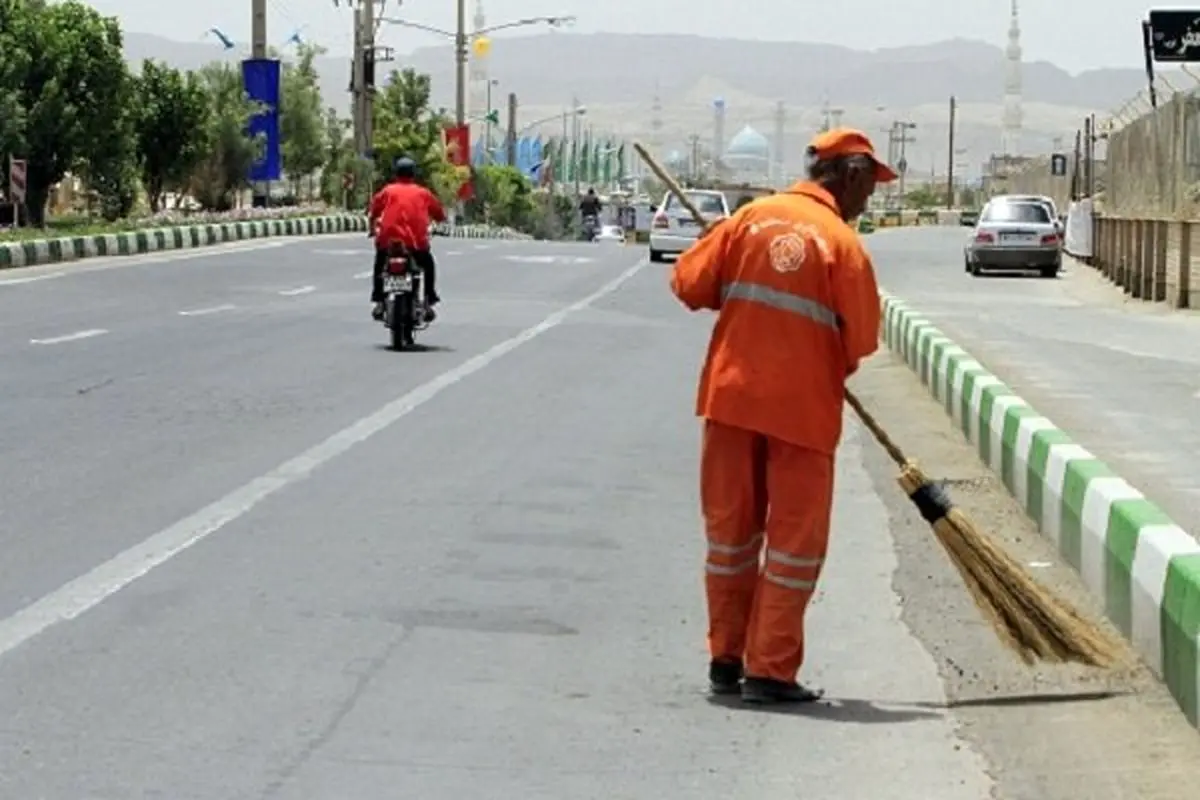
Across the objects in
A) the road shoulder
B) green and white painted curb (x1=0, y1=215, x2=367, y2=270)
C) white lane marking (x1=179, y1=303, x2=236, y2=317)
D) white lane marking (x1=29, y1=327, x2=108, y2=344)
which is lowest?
green and white painted curb (x1=0, y1=215, x2=367, y2=270)

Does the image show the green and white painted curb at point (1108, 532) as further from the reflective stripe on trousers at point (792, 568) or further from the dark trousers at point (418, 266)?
the dark trousers at point (418, 266)

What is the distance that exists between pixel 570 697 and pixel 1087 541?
3089 millimetres

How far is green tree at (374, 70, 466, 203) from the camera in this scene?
3558 inches

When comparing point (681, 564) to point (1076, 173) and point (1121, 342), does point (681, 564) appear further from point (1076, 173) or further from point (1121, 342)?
point (1076, 173)

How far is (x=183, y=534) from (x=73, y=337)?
1203 cm

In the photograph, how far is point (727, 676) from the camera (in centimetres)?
798

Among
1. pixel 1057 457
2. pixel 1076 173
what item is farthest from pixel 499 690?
pixel 1076 173

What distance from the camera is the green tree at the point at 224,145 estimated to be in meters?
65.2

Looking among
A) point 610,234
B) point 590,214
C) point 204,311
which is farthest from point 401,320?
point 610,234

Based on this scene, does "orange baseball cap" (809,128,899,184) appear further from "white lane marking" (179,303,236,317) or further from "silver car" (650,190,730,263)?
"silver car" (650,190,730,263)

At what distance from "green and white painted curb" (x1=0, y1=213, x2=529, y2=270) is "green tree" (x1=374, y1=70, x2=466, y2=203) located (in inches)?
867

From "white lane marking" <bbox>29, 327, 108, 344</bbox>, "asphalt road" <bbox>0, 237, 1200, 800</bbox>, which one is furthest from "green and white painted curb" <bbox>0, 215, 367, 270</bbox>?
"asphalt road" <bbox>0, 237, 1200, 800</bbox>

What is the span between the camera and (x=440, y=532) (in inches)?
440

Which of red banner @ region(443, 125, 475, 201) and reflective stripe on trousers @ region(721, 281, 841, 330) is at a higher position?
reflective stripe on trousers @ region(721, 281, 841, 330)
